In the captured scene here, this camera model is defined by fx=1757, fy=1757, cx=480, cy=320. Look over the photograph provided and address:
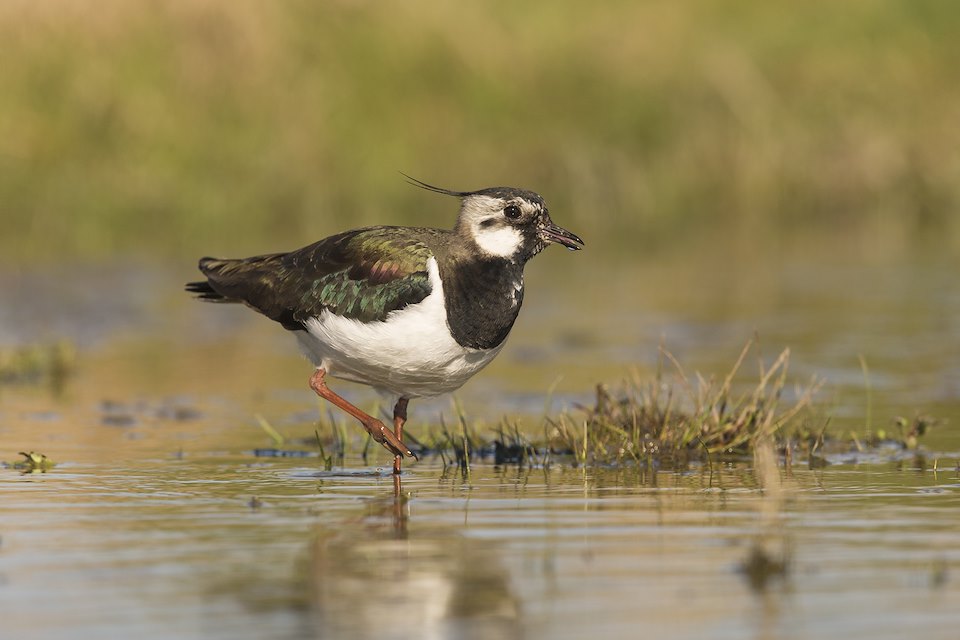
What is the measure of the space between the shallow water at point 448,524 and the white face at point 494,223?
1185 millimetres

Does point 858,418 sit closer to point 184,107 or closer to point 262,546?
point 262,546

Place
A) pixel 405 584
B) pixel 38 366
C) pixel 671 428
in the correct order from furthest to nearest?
pixel 38 366
pixel 671 428
pixel 405 584

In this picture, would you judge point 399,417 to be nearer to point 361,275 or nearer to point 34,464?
point 361,275

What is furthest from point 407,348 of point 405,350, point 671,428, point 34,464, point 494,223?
point 34,464

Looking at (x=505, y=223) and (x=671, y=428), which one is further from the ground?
(x=505, y=223)

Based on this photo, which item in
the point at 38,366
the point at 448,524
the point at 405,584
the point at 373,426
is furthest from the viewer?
the point at 38,366

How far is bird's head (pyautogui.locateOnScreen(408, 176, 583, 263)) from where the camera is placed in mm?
9172

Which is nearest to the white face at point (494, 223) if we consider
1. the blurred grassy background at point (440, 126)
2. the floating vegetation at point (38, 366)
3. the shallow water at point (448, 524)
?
the shallow water at point (448, 524)

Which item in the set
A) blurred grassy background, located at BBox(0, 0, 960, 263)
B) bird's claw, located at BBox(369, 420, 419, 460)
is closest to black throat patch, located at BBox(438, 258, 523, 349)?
bird's claw, located at BBox(369, 420, 419, 460)

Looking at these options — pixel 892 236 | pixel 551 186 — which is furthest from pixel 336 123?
pixel 892 236

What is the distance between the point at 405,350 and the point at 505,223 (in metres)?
0.90

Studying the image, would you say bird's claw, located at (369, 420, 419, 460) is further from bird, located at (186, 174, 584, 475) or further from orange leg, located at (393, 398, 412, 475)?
orange leg, located at (393, 398, 412, 475)

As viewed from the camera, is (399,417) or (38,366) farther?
(38,366)

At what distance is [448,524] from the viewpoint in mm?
7566
